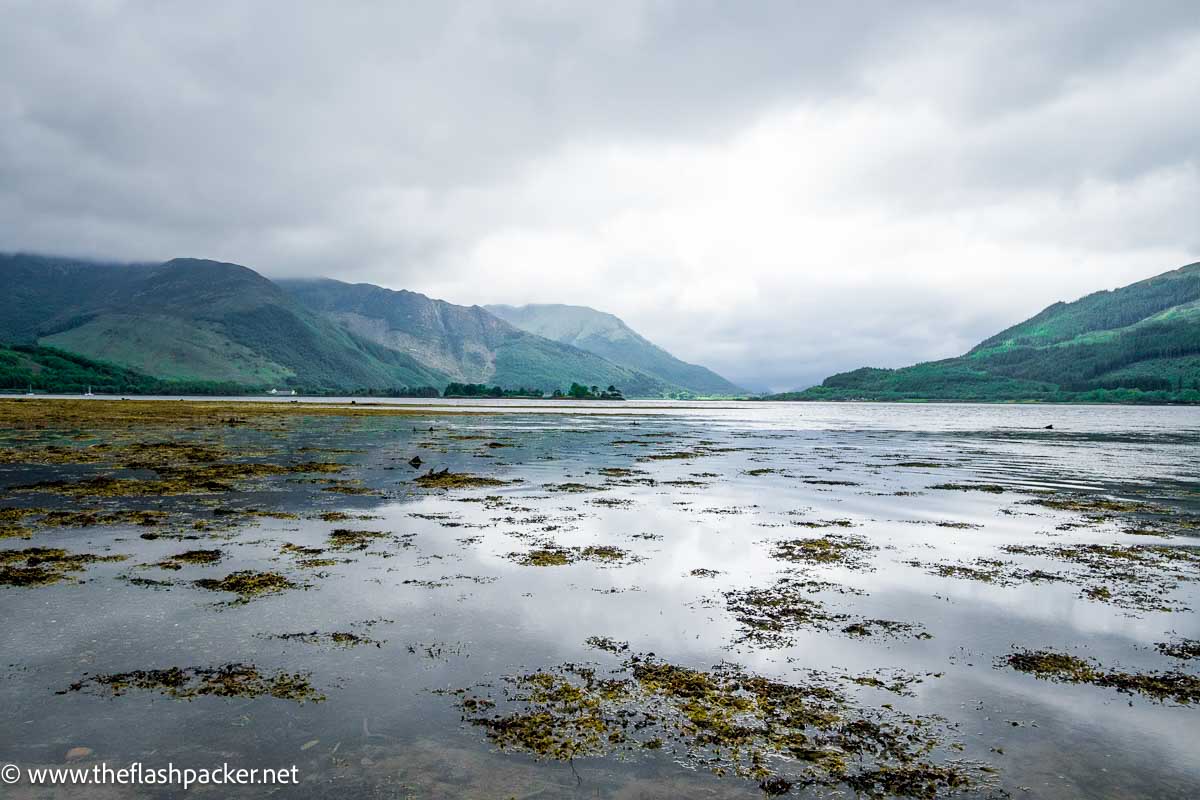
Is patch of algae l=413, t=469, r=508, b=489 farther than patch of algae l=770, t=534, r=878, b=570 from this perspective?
Yes

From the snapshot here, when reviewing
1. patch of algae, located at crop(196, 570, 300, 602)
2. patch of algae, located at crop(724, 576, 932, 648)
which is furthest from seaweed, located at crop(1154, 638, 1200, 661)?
patch of algae, located at crop(196, 570, 300, 602)

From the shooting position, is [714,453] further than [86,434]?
No

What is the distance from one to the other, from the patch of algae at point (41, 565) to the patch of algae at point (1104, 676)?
1979cm

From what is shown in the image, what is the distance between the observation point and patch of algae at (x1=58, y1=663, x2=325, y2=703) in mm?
9531

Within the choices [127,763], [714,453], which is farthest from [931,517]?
[714,453]

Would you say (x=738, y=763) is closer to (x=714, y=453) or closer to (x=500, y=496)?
(x=500, y=496)

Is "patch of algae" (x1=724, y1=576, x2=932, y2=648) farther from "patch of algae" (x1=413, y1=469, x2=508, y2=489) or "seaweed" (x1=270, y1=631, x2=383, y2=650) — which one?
"patch of algae" (x1=413, y1=469, x2=508, y2=489)

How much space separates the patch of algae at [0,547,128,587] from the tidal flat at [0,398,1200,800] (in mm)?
126

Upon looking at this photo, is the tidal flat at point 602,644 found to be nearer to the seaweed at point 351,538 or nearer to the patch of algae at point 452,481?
the seaweed at point 351,538

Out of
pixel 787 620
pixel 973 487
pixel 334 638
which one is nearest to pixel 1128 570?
pixel 787 620

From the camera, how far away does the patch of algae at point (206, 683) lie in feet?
31.3

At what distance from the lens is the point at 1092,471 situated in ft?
145

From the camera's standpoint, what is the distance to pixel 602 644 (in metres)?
12.0

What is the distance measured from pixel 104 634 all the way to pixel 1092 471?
175ft
